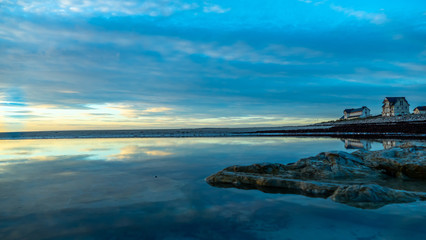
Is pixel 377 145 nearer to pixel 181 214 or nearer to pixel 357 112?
pixel 181 214

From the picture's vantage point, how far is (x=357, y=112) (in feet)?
351

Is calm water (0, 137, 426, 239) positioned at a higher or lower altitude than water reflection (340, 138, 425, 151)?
lower

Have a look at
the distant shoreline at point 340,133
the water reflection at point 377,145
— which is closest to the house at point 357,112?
the distant shoreline at point 340,133

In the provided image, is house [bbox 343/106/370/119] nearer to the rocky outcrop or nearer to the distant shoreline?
the distant shoreline

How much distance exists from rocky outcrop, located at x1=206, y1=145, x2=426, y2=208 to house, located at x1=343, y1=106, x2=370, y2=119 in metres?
109

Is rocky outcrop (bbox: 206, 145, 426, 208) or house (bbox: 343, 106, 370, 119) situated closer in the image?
rocky outcrop (bbox: 206, 145, 426, 208)

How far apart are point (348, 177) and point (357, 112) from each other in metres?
115

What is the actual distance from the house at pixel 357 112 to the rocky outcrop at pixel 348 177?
357ft

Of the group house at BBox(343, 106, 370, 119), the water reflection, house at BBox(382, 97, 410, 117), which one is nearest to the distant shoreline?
the water reflection

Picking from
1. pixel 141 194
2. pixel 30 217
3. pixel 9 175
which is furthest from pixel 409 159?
pixel 9 175

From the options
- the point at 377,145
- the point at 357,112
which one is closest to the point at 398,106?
the point at 357,112

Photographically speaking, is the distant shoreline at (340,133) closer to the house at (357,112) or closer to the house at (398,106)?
the house at (398,106)

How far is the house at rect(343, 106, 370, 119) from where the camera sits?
4050 inches

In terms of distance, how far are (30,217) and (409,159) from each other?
916cm
